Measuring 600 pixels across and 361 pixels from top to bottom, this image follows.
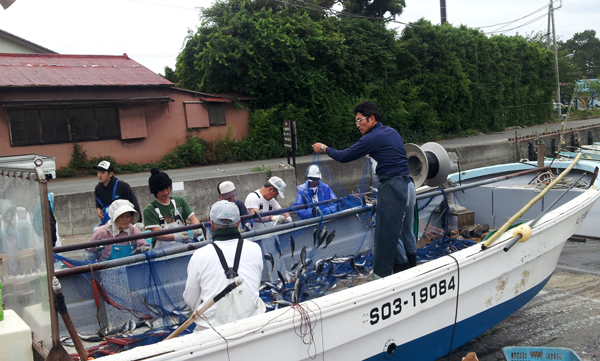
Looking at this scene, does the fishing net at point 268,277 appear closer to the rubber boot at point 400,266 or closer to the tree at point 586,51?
the rubber boot at point 400,266

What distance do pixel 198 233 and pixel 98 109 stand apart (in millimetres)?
13712

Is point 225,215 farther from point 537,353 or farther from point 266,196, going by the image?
point 266,196

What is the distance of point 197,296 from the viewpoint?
9.85 ft

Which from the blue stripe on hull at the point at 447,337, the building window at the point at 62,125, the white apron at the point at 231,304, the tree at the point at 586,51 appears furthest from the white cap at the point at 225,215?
the tree at the point at 586,51

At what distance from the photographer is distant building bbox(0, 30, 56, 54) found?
1860cm

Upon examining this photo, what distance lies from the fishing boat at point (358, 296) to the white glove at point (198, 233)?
0.39m

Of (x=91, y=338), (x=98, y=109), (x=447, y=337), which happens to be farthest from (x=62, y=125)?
(x=447, y=337)

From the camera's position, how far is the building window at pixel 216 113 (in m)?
19.0

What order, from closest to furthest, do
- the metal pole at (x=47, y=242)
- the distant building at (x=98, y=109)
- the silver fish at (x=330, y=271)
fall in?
the metal pole at (x=47, y=242) → the silver fish at (x=330, y=271) → the distant building at (x=98, y=109)

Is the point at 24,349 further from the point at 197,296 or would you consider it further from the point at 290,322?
the point at 290,322

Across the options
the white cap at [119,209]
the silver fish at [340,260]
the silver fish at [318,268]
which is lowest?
the silver fish at [340,260]

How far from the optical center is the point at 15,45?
19.1 meters

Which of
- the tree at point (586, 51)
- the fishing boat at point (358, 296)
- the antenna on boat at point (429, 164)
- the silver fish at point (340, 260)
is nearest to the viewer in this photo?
the fishing boat at point (358, 296)

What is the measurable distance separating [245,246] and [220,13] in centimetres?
1949
